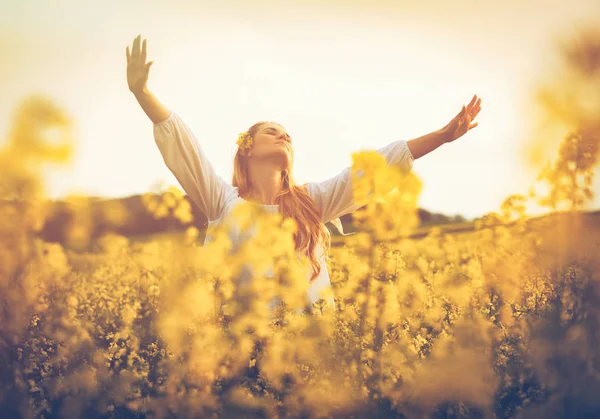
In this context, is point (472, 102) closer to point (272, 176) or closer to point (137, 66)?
point (272, 176)

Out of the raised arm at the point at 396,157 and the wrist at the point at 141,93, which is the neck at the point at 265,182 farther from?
the wrist at the point at 141,93

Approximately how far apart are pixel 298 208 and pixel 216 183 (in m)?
0.42

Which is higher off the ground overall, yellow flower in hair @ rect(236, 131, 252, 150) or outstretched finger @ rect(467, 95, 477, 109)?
outstretched finger @ rect(467, 95, 477, 109)

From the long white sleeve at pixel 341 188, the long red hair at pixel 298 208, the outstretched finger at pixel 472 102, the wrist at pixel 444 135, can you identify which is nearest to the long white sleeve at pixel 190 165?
the long red hair at pixel 298 208

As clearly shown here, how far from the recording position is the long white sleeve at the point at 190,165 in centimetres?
349

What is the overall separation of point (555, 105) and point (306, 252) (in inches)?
51.1

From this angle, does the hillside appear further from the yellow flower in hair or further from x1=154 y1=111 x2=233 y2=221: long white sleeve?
the yellow flower in hair

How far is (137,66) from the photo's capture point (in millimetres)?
3244

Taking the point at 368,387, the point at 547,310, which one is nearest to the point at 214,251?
the point at 368,387

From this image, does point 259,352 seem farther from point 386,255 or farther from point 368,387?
point 386,255

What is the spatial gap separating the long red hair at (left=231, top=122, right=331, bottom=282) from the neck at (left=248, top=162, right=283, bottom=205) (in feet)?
0.10

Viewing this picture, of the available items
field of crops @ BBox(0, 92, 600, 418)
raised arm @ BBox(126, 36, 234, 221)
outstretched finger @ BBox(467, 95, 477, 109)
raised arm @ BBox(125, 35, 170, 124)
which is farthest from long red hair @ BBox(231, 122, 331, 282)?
outstretched finger @ BBox(467, 95, 477, 109)

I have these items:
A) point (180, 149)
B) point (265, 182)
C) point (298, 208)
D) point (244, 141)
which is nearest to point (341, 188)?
point (298, 208)

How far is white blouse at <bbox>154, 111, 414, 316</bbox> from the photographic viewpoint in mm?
3494
